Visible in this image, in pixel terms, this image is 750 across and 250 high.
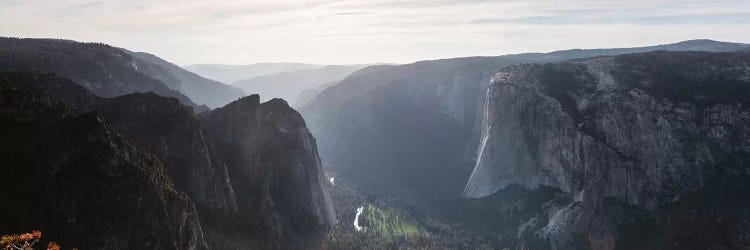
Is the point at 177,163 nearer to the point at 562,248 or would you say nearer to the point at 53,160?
the point at 53,160

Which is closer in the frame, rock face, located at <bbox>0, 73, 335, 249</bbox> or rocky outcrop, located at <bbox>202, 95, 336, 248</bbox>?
rock face, located at <bbox>0, 73, 335, 249</bbox>

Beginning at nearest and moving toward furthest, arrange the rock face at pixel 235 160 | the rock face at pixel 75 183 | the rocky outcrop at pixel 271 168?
the rock face at pixel 75 183
the rock face at pixel 235 160
the rocky outcrop at pixel 271 168

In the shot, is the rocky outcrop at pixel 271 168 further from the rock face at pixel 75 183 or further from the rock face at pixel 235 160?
the rock face at pixel 75 183

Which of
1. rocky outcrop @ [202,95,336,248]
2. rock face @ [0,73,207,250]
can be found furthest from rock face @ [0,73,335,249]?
rock face @ [0,73,207,250]

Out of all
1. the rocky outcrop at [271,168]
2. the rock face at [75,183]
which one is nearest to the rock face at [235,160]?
the rocky outcrop at [271,168]

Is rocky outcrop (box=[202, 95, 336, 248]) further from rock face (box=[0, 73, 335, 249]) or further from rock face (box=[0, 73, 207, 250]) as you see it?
rock face (box=[0, 73, 207, 250])

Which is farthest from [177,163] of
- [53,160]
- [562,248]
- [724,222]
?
[724,222]
